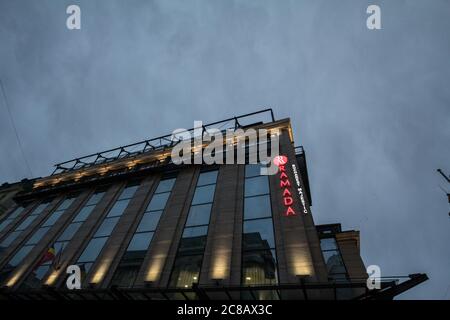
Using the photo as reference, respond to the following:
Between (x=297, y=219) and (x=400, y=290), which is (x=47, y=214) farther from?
(x=400, y=290)

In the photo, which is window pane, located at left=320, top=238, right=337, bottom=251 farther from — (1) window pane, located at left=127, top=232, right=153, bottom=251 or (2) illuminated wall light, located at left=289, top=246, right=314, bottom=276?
(1) window pane, located at left=127, top=232, right=153, bottom=251

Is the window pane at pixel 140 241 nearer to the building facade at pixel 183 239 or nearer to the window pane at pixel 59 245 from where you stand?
the building facade at pixel 183 239

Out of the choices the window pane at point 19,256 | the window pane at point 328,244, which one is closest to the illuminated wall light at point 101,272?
the window pane at point 19,256

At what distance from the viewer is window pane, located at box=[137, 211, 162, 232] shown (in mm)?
20422

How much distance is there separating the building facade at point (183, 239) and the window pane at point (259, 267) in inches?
2.3

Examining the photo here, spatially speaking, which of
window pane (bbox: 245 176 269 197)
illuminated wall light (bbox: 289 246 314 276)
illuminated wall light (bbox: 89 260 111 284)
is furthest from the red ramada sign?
illuminated wall light (bbox: 89 260 111 284)

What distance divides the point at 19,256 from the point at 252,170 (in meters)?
22.4

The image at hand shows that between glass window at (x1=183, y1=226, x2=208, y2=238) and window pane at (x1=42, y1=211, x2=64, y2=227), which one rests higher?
window pane at (x1=42, y1=211, x2=64, y2=227)

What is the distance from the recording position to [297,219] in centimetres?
1577

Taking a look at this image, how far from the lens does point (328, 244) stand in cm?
2402

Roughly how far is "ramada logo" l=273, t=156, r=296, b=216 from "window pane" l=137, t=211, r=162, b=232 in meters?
10.4

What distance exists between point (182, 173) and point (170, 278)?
11.5 meters

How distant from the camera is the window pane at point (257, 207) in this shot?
17619 mm
